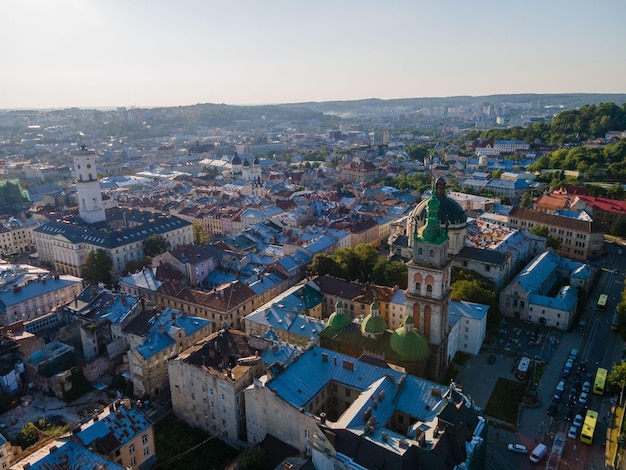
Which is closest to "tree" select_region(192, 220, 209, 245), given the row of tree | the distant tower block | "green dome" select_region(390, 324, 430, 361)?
the distant tower block

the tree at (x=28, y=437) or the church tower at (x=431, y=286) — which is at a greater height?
the church tower at (x=431, y=286)

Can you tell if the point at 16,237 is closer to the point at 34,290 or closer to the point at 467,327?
the point at 34,290

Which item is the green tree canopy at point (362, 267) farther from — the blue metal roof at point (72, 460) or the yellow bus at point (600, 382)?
the blue metal roof at point (72, 460)

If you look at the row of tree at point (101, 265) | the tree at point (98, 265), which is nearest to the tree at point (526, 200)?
the row of tree at point (101, 265)

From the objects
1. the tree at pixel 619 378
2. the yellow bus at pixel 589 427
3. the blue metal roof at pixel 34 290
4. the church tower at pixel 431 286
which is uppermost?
the church tower at pixel 431 286

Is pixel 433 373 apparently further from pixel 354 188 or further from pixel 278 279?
pixel 354 188

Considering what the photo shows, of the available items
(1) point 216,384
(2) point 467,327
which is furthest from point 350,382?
(2) point 467,327
